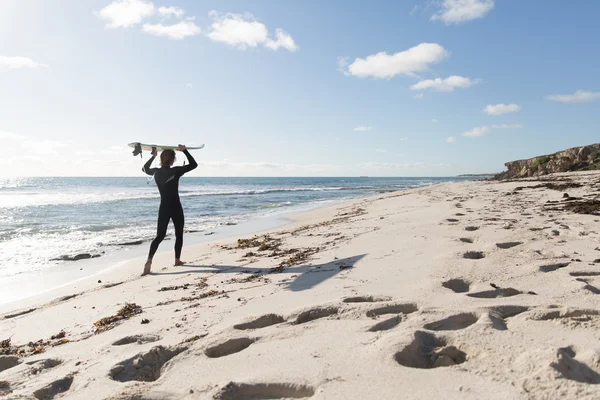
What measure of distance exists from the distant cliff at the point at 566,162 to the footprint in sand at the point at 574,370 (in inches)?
1250

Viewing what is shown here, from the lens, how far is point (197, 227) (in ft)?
42.9

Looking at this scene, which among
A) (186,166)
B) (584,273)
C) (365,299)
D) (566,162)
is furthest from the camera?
(566,162)

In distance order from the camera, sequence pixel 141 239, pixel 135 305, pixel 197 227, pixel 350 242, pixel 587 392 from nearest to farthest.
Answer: pixel 587 392 → pixel 135 305 → pixel 350 242 → pixel 141 239 → pixel 197 227

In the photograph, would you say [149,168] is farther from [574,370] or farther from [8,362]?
[574,370]

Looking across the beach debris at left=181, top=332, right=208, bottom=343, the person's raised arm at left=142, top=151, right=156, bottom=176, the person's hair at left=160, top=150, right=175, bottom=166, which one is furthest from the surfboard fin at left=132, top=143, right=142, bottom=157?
the beach debris at left=181, top=332, right=208, bottom=343

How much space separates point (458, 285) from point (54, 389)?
3.37 metres

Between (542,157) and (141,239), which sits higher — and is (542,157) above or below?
above

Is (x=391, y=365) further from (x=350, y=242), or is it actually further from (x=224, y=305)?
(x=350, y=242)

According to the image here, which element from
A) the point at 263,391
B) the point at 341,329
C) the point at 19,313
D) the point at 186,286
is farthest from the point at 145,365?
the point at 19,313

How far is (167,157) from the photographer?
6527mm

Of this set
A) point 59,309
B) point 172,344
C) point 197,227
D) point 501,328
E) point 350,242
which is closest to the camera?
point 501,328

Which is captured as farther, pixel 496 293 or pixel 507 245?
pixel 507 245

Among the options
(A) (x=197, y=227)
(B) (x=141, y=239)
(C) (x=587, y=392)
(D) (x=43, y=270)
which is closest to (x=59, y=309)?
(D) (x=43, y=270)

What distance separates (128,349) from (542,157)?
4135 cm
